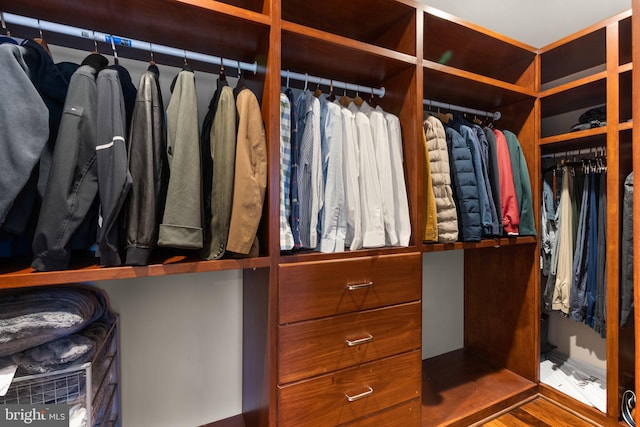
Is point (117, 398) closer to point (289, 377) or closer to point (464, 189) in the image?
point (289, 377)

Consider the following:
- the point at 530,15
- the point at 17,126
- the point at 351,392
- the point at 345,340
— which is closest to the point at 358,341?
the point at 345,340

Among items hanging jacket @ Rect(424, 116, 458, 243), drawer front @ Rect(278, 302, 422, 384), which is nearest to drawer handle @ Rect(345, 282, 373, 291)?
drawer front @ Rect(278, 302, 422, 384)

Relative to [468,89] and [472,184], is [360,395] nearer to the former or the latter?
[472,184]

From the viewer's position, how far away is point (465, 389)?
1.78 m

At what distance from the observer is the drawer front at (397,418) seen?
1251 mm

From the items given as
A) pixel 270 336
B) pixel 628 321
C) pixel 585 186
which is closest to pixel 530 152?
pixel 585 186

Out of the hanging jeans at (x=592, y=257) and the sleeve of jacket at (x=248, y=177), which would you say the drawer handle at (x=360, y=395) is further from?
the hanging jeans at (x=592, y=257)

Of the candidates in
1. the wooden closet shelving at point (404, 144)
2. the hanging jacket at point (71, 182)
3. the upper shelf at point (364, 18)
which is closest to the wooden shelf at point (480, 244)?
the wooden closet shelving at point (404, 144)

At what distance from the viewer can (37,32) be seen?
3.49 ft

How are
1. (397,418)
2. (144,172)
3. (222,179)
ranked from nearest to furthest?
(144,172)
(222,179)
(397,418)

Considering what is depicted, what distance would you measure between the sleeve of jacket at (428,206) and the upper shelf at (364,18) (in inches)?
19.3

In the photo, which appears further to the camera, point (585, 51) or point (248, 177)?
point (585, 51)

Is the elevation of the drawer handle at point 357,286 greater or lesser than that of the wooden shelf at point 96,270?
lesser

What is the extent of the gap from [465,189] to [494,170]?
31 cm
